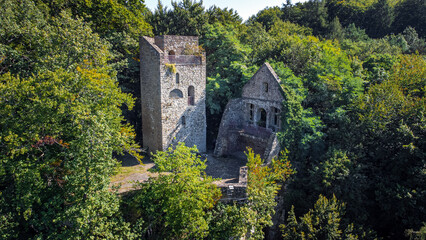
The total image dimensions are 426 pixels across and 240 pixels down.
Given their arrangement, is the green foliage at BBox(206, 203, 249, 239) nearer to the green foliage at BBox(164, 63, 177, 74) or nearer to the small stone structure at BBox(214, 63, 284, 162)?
the small stone structure at BBox(214, 63, 284, 162)

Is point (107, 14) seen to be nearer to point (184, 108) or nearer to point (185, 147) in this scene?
point (184, 108)

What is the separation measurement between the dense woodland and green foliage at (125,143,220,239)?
7cm

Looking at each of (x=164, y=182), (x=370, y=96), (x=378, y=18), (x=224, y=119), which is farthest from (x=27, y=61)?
(x=378, y=18)

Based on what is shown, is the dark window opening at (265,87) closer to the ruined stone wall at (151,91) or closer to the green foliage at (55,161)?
the ruined stone wall at (151,91)

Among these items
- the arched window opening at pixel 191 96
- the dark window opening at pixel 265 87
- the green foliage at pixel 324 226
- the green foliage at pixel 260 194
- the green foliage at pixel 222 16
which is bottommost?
the green foliage at pixel 324 226

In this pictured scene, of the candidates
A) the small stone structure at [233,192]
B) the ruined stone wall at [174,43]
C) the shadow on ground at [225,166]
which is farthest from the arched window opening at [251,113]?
the small stone structure at [233,192]

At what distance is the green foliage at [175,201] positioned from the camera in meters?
12.5

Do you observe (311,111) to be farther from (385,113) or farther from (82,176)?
(82,176)

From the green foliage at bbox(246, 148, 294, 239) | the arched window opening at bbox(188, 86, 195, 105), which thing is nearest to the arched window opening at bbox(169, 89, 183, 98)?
the arched window opening at bbox(188, 86, 195, 105)

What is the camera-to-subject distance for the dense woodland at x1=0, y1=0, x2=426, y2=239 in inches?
462

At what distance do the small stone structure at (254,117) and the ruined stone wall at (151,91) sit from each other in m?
5.01

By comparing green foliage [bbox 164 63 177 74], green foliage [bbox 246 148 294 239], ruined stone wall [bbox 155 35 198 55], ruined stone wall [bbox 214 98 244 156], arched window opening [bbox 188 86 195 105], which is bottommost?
green foliage [bbox 246 148 294 239]

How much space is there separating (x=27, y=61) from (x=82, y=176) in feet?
28.9

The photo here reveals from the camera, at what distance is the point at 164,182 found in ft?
42.3
